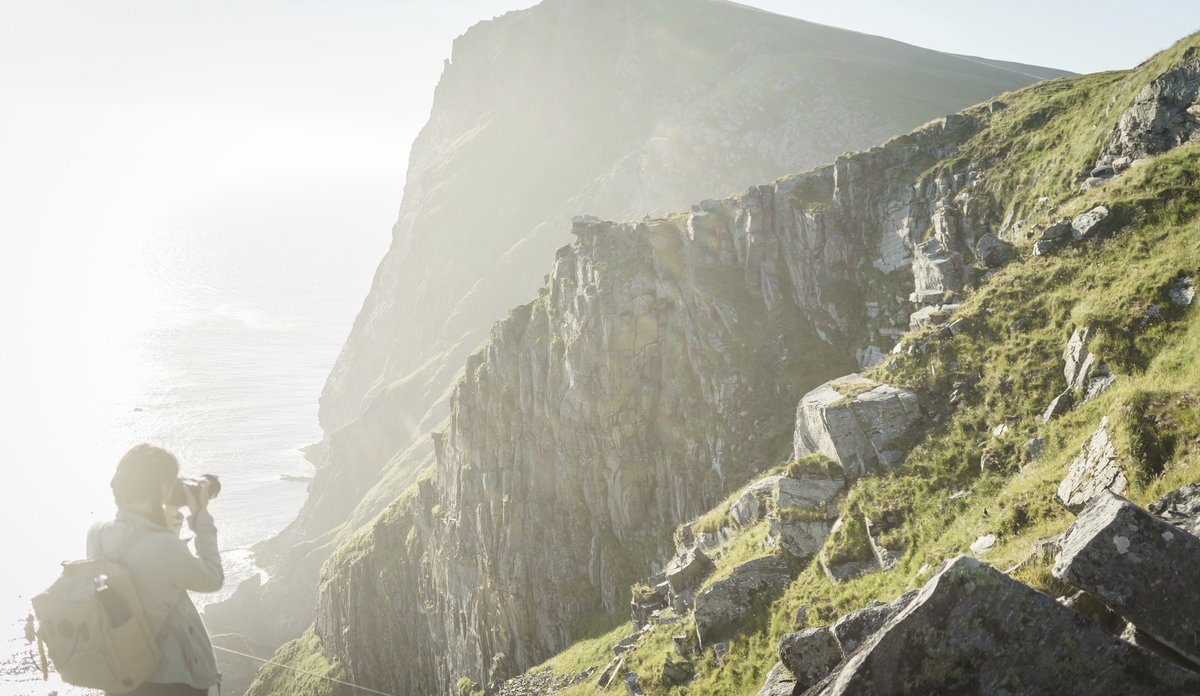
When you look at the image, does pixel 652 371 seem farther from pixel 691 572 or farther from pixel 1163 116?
pixel 1163 116

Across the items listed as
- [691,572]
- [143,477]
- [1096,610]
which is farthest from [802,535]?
[143,477]

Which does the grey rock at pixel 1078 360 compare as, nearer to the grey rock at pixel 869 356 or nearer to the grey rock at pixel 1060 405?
the grey rock at pixel 1060 405

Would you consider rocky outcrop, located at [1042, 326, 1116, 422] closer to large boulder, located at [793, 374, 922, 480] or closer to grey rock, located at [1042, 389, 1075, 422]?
grey rock, located at [1042, 389, 1075, 422]

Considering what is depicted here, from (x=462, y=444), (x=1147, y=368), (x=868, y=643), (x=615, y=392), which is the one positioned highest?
(x=1147, y=368)

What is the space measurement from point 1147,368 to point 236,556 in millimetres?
176559

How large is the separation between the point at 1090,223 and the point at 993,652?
25.9 meters

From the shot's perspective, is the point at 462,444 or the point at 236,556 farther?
the point at 236,556

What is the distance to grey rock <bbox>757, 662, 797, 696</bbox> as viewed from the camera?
441 inches

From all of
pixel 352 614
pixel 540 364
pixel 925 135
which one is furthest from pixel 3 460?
pixel 925 135

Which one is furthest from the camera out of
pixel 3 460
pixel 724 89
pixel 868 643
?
pixel 3 460

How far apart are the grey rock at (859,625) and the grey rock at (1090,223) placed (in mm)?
23956

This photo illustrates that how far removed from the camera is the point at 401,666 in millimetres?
76625

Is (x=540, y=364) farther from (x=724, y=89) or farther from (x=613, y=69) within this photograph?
(x=613, y=69)

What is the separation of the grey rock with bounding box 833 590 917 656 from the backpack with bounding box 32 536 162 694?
1005 cm
